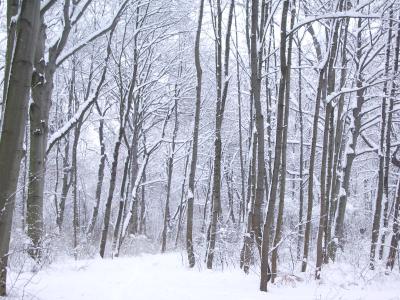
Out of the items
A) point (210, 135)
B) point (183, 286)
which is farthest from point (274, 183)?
point (210, 135)

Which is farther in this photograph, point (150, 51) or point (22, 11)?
point (150, 51)

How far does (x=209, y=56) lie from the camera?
63.3 feet

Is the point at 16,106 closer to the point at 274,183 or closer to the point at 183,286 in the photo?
the point at 274,183

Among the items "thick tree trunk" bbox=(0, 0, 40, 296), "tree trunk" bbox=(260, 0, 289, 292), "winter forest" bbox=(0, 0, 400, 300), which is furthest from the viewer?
"tree trunk" bbox=(260, 0, 289, 292)

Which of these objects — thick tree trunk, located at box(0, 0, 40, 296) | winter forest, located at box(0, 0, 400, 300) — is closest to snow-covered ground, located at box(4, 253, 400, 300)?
winter forest, located at box(0, 0, 400, 300)

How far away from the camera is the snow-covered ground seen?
504 centimetres

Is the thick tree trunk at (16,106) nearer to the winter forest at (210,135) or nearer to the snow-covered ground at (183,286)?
the winter forest at (210,135)

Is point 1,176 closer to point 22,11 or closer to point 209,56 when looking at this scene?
point 22,11

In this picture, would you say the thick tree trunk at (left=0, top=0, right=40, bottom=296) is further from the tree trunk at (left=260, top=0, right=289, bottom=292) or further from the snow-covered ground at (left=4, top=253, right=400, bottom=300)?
the tree trunk at (left=260, top=0, right=289, bottom=292)

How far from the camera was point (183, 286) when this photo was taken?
6164 millimetres

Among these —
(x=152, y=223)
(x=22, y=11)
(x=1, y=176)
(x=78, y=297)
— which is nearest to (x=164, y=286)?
(x=78, y=297)

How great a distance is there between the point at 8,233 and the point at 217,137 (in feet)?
21.4

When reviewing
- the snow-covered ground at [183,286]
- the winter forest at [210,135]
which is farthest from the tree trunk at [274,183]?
the snow-covered ground at [183,286]

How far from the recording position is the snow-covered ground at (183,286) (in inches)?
199
